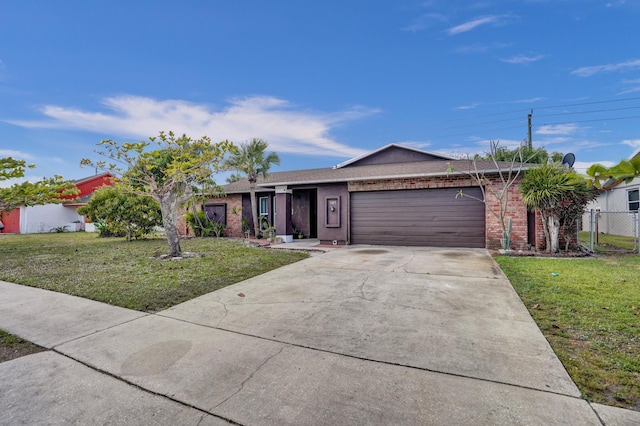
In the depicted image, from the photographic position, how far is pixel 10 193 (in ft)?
40.1

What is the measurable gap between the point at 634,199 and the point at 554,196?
10.5 meters

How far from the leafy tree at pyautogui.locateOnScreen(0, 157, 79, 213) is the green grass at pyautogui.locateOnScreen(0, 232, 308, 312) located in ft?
9.93

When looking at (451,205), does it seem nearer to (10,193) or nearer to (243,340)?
(243,340)

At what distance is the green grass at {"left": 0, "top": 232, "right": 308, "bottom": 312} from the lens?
5.29m

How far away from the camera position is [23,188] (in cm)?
1220

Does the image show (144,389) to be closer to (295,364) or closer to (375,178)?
(295,364)

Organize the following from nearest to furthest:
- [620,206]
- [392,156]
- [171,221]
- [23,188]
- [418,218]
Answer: [171,221]
[418,218]
[23,188]
[620,206]
[392,156]

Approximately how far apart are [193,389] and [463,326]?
3.05 meters

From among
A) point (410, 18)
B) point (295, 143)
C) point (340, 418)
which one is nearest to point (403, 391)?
point (340, 418)

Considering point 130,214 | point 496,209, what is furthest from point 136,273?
point 496,209

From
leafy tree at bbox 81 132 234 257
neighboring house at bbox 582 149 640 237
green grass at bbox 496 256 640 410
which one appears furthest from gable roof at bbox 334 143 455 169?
green grass at bbox 496 256 640 410

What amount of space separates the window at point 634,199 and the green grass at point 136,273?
16.8 m

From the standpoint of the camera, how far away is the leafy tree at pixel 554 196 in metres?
8.96

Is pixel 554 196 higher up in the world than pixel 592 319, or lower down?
higher up
